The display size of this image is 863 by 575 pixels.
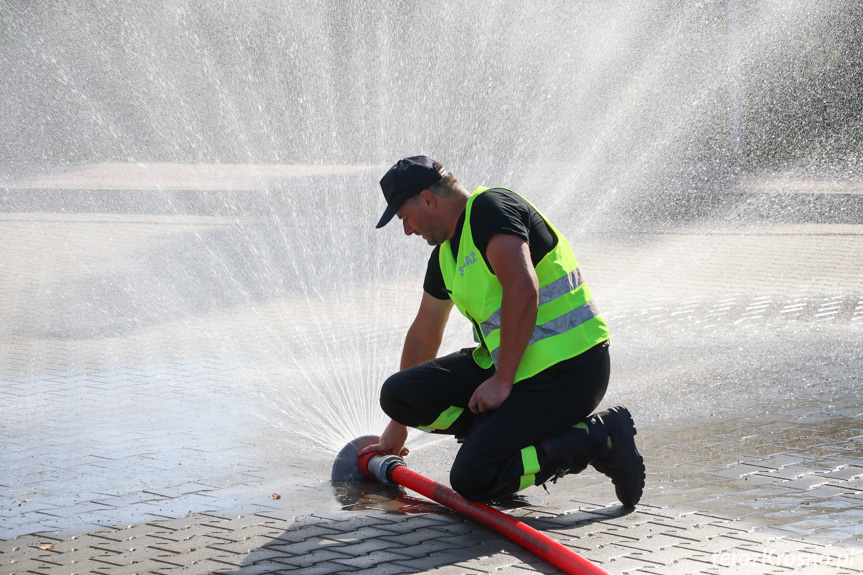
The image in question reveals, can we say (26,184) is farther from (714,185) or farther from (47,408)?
(47,408)

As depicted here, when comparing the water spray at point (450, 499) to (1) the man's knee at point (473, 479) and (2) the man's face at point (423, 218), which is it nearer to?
(1) the man's knee at point (473, 479)

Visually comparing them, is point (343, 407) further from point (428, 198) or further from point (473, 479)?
point (428, 198)

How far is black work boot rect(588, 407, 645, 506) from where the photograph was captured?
Answer: 402 cm

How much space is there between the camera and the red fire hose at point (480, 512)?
3.40 m

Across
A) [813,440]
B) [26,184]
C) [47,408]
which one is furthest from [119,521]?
[26,184]

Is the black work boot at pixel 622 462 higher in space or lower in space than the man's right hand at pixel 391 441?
lower

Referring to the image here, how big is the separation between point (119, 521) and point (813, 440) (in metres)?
3.40

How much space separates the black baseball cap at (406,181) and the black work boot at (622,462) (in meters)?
1.20

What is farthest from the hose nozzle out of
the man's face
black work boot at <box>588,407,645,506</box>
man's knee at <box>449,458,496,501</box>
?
the man's face

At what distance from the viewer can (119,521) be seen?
4129 millimetres

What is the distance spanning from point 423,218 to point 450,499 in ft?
3.85

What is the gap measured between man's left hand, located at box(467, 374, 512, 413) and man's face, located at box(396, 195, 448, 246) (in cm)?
63

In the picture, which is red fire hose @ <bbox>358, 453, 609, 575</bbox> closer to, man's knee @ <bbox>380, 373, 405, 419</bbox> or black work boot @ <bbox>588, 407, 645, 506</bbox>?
man's knee @ <bbox>380, 373, 405, 419</bbox>

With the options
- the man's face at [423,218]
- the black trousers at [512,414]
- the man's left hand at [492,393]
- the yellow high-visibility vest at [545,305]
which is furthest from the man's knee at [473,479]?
the man's face at [423,218]
